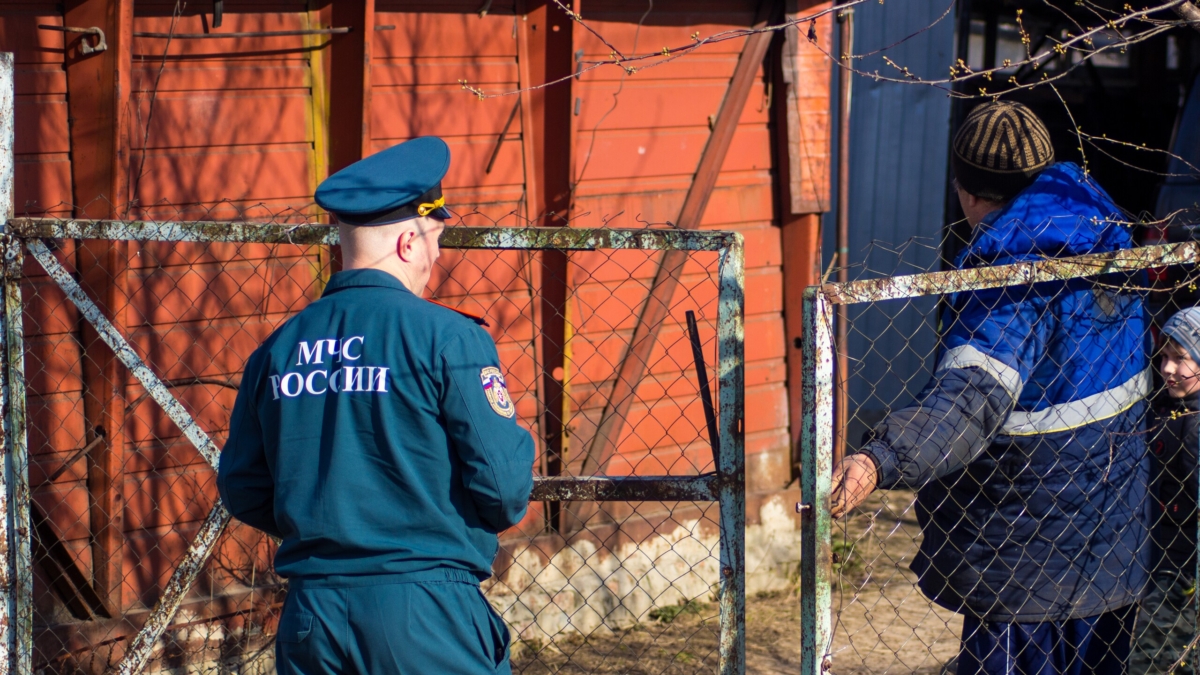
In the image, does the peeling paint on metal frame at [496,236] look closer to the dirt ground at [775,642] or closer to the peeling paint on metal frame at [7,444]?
the peeling paint on metal frame at [7,444]

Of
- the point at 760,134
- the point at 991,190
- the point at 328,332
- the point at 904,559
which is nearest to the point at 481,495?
the point at 328,332

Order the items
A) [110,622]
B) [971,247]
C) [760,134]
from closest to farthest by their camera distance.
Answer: [971,247] → [110,622] → [760,134]

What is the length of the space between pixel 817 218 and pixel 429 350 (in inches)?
131

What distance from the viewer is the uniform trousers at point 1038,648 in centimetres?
259

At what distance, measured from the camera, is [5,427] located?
2799 millimetres

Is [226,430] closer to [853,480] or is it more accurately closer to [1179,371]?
→ [853,480]

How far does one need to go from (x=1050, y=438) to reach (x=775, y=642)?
232 cm

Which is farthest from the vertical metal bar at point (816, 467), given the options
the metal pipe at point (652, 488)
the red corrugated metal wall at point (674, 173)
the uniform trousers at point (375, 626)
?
the red corrugated metal wall at point (674, 173)

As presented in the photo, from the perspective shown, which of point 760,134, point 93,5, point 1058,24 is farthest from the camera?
point 1058,24

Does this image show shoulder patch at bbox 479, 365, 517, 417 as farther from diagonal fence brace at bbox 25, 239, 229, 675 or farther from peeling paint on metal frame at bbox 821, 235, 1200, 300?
diagonal fence brace at bbox 25, 239, 229, 675

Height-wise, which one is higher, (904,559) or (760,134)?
(760,134)

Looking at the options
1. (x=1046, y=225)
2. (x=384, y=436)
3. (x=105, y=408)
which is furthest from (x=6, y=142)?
(x=1046, y=225)

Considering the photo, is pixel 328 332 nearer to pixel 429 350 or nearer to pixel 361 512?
pixel 429 350

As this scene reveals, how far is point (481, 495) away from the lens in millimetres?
1882
